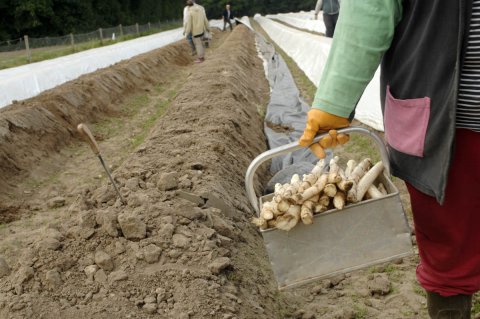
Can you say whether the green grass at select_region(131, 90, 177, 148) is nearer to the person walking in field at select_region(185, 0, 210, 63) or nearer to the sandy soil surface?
the sandy soil surface

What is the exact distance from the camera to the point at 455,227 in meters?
1.89

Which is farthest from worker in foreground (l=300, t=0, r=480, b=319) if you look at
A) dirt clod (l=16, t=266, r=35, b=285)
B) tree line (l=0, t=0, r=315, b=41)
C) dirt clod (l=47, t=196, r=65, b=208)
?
tree line (l=0, t=0, r=315, b=41)

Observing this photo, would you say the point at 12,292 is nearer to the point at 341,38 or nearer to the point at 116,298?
the point at 116,298

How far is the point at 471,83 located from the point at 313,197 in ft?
2.54

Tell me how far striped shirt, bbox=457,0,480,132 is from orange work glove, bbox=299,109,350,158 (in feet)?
1.36

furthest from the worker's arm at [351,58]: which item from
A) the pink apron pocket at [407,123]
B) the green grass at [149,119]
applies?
the green grass at [149,119]

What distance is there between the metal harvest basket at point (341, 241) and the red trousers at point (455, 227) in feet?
0.35

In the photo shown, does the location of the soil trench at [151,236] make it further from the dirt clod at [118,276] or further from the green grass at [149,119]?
the green grass at [149,119]

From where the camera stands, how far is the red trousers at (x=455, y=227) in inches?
71.0

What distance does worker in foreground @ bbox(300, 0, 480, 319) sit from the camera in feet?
5.57

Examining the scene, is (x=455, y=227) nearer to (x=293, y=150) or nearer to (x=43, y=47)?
(x=293, y=150)

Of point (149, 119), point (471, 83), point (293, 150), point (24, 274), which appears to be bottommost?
point (149, 119)

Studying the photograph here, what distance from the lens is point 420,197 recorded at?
6.39ft

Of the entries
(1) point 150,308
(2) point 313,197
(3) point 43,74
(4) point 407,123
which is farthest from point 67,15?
(4) point 407,123
